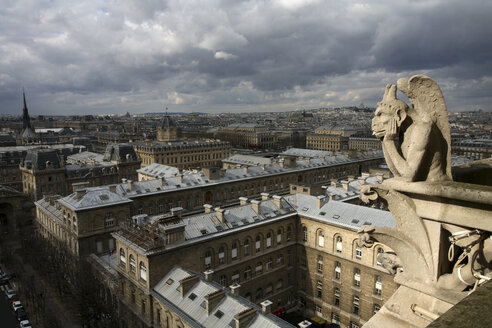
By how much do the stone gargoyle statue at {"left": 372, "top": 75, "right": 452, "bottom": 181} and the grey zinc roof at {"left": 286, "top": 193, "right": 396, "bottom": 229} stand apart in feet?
124

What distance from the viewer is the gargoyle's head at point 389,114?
7.19m

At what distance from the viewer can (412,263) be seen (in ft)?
23.8

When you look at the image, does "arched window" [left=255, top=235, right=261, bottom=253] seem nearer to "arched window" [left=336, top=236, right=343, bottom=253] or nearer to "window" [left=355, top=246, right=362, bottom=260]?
"arched window" [left=336, top=236, right=343, bottom=253]

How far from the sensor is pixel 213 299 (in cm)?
3116

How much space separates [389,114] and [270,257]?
43.7 meters

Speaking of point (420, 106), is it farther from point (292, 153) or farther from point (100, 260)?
point (292, 153)

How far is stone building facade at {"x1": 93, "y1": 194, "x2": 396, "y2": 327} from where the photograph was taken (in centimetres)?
3841

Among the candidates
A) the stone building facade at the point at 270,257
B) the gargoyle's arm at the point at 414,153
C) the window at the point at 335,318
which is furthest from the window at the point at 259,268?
the gargoyle's arm at the point at 414,153

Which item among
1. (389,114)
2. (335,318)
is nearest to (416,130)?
(389,114)

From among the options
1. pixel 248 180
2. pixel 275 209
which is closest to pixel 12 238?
pixel 248 180

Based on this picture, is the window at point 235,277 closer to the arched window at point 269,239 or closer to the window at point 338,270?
the arched window at point 269,239

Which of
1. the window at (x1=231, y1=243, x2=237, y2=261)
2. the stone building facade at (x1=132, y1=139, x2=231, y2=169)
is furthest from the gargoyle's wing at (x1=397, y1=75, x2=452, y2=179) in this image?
the stone building facade at (x1=132, y1=139, x2=231, y2=169)

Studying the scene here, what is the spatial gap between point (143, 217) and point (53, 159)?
58923mm

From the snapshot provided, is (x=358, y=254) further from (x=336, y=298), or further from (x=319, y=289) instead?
(x=319, y=289)
